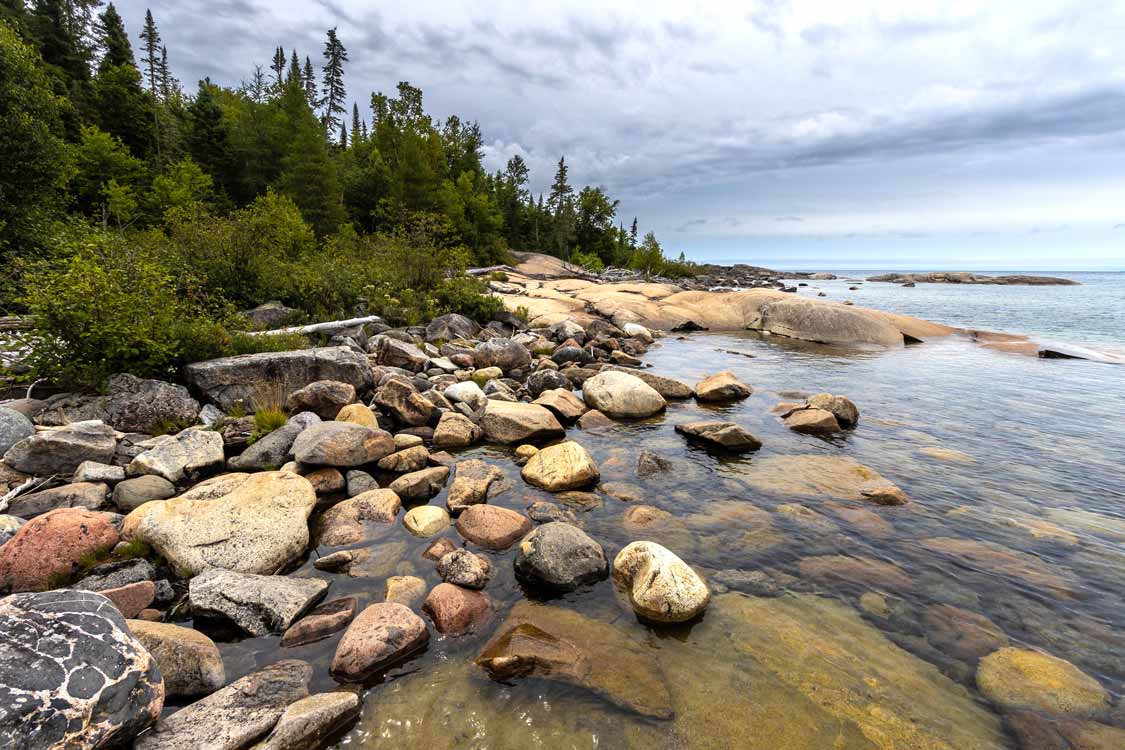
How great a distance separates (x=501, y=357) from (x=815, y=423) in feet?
29.0

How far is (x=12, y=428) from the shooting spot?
6.46m

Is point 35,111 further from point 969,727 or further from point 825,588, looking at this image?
point 969,727

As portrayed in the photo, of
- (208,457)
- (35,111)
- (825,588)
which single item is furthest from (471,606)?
(35,111)

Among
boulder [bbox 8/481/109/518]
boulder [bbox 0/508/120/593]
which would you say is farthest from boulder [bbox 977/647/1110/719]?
boulder [bbox 8/481/109/518]

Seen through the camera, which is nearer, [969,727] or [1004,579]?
[969,727]

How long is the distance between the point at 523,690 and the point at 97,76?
72847mm

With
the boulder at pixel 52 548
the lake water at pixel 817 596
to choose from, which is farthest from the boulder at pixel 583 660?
the boulder at pixel 52 548

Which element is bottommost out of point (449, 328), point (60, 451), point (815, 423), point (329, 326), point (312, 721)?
point (312, 721)

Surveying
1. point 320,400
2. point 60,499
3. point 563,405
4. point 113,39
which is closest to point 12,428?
point 60,499

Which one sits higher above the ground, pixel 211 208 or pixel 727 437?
pixel 211 208

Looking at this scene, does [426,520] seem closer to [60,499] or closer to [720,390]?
[60,499]

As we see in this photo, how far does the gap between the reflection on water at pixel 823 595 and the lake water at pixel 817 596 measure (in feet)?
0.07

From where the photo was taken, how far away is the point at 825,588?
537cm

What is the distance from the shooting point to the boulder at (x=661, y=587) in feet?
15.6
